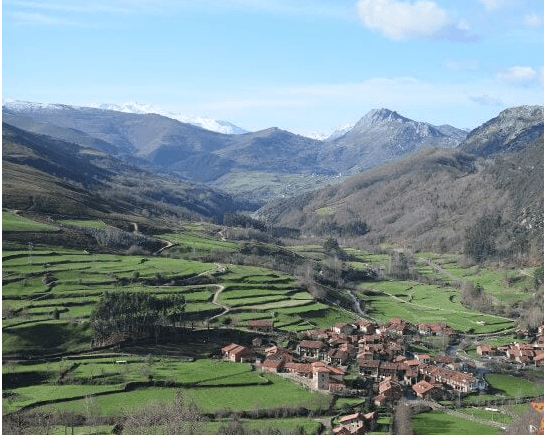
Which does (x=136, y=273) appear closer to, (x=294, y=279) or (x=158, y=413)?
(x=294, y=279)

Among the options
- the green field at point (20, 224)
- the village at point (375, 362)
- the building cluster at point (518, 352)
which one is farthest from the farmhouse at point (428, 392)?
the green field at point (20, 224)

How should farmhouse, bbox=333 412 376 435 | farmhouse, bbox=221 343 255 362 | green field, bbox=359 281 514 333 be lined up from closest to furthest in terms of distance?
farmhouse, bbox=333 412 376 435, farmhouse, bbox=221 343 255 362, green field, bbox=359 281 514 333

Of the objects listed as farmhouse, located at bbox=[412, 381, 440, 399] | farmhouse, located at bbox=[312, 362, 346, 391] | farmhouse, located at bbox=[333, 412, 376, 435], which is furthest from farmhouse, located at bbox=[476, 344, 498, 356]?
farmhouse, located at bbox=[333, 412, 376, 435]

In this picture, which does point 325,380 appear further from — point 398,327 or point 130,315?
point 398,327

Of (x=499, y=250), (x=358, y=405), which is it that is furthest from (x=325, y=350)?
(x=499, y=250)

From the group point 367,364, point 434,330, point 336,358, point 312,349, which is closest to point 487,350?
point 434,330

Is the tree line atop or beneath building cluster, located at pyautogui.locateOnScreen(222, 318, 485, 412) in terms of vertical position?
atop

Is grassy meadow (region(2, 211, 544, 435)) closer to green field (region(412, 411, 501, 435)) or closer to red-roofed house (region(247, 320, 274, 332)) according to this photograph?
green field (region(412, 411, 501, 435))
